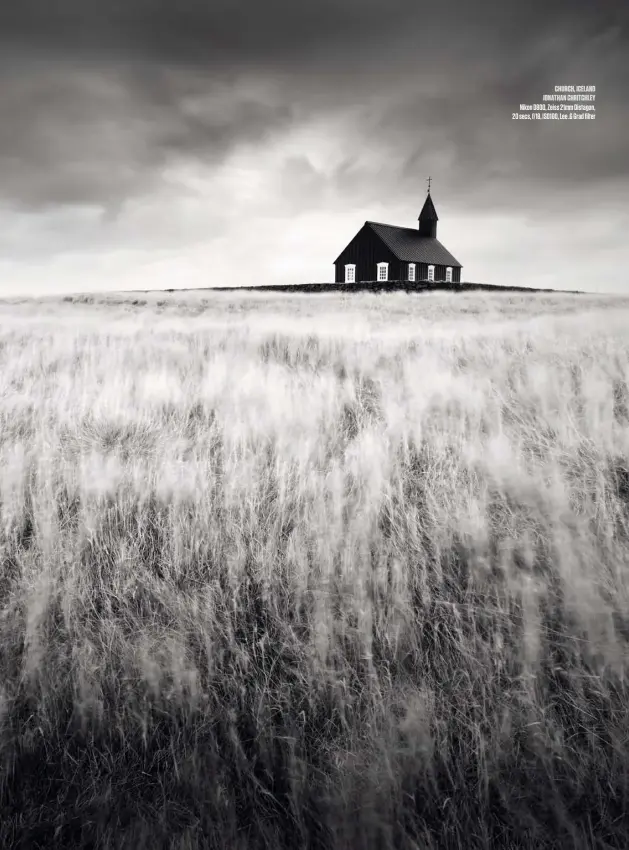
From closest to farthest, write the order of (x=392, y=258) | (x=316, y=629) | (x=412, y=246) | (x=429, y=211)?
(x=316, y=629), (x=392, y=258), (x=412, y=246), (x=429, y=211)

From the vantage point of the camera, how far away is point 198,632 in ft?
7.16

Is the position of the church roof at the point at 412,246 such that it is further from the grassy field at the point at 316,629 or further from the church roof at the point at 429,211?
the grassy field at the point at 316,629

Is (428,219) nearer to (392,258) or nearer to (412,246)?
(412,246)

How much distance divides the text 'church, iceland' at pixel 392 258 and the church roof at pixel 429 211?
1.84 metres

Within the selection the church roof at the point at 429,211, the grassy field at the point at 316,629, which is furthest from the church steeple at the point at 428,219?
the grassy field at the point at 316,629

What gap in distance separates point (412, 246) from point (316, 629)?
41.8m

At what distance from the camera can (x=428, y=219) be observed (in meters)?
44.4

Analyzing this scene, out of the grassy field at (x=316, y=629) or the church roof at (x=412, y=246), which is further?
the church roof at (x=412, y=246)

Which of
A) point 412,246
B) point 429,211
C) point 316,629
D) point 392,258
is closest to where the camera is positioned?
point 316,629

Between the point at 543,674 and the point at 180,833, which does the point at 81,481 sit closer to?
the point at 180,833

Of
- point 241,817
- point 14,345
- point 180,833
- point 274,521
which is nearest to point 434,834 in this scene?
point 241,817

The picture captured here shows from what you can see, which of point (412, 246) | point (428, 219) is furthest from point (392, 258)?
point (428, 219)

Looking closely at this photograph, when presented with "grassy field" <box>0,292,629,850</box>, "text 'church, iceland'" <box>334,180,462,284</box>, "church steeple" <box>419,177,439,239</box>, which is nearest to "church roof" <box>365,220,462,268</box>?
"text 'church, iceland'" <box>334,180,462,284</box>

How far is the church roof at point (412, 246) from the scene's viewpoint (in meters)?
38.8
